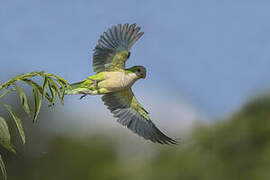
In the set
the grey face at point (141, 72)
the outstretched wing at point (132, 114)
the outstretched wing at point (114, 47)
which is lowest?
the outstretched wing at point (132, 114)

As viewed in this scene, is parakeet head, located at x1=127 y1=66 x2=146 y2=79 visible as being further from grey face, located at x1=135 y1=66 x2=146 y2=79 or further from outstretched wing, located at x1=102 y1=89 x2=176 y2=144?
outstretched wing, located at x1=102 y1=89 x2=176 y2=144

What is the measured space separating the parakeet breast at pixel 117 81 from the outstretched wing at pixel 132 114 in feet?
0.30

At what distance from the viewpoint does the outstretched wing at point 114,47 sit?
1278 mm

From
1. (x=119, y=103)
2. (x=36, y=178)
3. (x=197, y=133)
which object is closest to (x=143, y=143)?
(x=197, y=133)

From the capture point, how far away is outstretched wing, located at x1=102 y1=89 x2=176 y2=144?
4.38 feet

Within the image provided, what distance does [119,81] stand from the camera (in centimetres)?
121

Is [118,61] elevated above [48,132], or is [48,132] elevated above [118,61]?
[48,132]

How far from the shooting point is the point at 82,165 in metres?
9.34

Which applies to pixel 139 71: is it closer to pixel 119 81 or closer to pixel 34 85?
pixel 119 81

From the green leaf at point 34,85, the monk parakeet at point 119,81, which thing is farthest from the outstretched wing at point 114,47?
the green leaf at point 34,85

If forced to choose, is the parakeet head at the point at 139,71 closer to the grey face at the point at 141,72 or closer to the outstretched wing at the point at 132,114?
the grey face at the point at 141,72

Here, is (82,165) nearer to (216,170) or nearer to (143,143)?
(143,143)

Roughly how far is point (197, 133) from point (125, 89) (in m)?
7.78

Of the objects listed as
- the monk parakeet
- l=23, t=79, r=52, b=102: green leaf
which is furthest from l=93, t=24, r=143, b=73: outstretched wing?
l=23, t=79, r=52, b=102: green leaf
